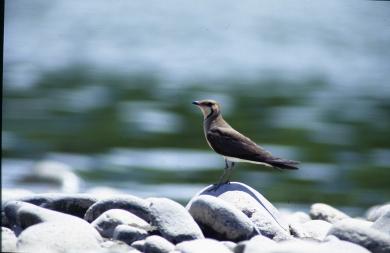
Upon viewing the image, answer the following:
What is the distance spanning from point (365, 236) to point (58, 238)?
1648 millimetres

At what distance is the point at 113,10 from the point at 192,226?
43.5 ft

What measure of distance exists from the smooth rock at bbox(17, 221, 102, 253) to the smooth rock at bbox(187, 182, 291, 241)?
82 cm

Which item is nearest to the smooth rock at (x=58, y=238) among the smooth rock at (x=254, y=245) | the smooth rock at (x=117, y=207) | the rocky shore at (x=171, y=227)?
the rocky shore at (x=171, y=227)

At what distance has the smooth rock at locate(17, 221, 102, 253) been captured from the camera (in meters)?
5.11

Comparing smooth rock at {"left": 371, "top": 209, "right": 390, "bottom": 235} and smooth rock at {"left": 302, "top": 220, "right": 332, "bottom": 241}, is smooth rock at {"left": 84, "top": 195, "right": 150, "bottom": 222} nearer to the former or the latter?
smooth rock at {"left": 302, "top": 220, "right": 332, "bottom": 241}

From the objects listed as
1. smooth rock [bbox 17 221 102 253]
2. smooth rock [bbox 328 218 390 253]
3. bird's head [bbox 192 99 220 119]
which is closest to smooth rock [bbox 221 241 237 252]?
smooth rock [bbox 328 218 390 253]

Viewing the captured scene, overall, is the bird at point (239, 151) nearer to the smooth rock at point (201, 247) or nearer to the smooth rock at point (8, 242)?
the smooth rock at point (201, 247)

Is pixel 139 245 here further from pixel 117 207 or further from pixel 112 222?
pixel 117 207

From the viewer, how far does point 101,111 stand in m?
11.8

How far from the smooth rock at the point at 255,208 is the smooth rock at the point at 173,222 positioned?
302mm

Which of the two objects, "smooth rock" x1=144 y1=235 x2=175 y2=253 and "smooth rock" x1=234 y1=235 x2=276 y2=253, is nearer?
"smooth rock" x1=234 y1=235 x2=276 y2=253

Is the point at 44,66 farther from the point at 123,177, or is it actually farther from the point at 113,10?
the point at 123,177

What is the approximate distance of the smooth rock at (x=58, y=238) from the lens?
5.11m

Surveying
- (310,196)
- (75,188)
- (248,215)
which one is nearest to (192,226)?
(248,215)
